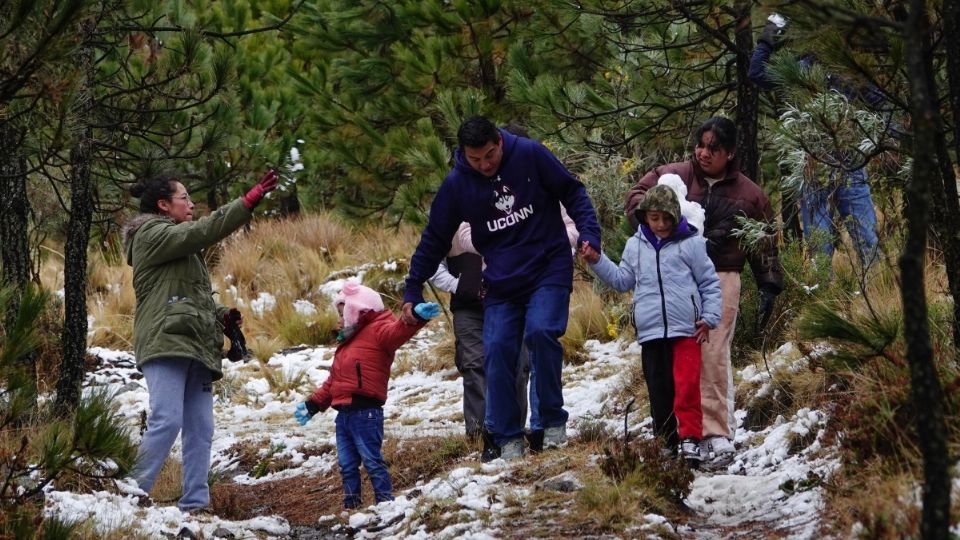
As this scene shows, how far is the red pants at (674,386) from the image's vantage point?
5.74 m

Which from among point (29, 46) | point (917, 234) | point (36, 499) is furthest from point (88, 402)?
point (917, 234)

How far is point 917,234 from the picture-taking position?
3094mm

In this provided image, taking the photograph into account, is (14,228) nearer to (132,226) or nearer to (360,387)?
(132,226)

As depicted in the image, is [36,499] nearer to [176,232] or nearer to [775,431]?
[176,232]

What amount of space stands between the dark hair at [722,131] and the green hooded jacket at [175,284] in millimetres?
2445

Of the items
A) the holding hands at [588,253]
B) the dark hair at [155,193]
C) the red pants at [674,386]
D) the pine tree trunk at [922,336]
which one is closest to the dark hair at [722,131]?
the holding hands at [588,253]

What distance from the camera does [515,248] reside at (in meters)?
5.98

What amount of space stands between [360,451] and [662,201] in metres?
2.11

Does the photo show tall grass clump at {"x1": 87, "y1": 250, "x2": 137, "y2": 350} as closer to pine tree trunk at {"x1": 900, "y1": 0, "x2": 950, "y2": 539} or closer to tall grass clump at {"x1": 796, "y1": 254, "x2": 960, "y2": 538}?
tall grass clump at {"x1": 796, "y1": 254, "x2": 960, "y2": 538}

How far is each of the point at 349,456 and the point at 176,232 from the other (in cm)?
157

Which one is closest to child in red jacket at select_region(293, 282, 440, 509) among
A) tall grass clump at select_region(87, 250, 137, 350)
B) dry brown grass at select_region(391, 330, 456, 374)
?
dry brown grass at select_region(391, 330, 456, 374)

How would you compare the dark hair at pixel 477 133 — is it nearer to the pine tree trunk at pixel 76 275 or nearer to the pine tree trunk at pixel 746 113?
the pine tree trunk at pixel 76 275

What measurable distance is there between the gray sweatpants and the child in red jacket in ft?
1.73

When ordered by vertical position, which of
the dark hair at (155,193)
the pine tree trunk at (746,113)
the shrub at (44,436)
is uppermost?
the pine tree trunk at (746,113)
